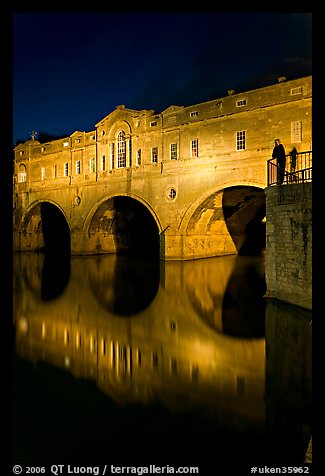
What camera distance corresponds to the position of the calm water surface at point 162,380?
4.61m

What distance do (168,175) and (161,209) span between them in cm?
254

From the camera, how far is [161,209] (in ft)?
83.1

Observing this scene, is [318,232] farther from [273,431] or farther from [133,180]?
[133,180]

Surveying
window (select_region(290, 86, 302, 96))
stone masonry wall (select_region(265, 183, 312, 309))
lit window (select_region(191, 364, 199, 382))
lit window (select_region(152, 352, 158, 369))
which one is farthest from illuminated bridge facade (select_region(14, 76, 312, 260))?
lit window (select_region(191, 364, 199, 382))

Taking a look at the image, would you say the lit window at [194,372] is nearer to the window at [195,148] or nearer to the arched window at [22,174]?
the window at [195,148]

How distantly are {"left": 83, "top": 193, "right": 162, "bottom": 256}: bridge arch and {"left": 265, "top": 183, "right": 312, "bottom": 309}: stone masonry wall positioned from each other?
52.2 ft

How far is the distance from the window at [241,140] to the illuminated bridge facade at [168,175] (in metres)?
0.06

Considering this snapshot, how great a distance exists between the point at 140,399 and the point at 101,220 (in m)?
26.1

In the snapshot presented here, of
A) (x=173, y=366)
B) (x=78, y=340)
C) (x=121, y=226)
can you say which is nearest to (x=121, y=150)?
(x=121, y=226)

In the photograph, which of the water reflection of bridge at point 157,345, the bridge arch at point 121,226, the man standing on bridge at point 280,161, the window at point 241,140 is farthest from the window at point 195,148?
the man standing on bridge at point 280,161

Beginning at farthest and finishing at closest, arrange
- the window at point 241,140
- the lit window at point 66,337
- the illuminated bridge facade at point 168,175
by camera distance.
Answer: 1. the window at point 241,140
2. the illuminated bridge facade at point 168,175
3. the lit window at point 66,337

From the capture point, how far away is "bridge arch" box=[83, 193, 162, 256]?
99.3 feet

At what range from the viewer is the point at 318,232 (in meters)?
3.03

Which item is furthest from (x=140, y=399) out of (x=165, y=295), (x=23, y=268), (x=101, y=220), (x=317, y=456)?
(x=101, y=220)
